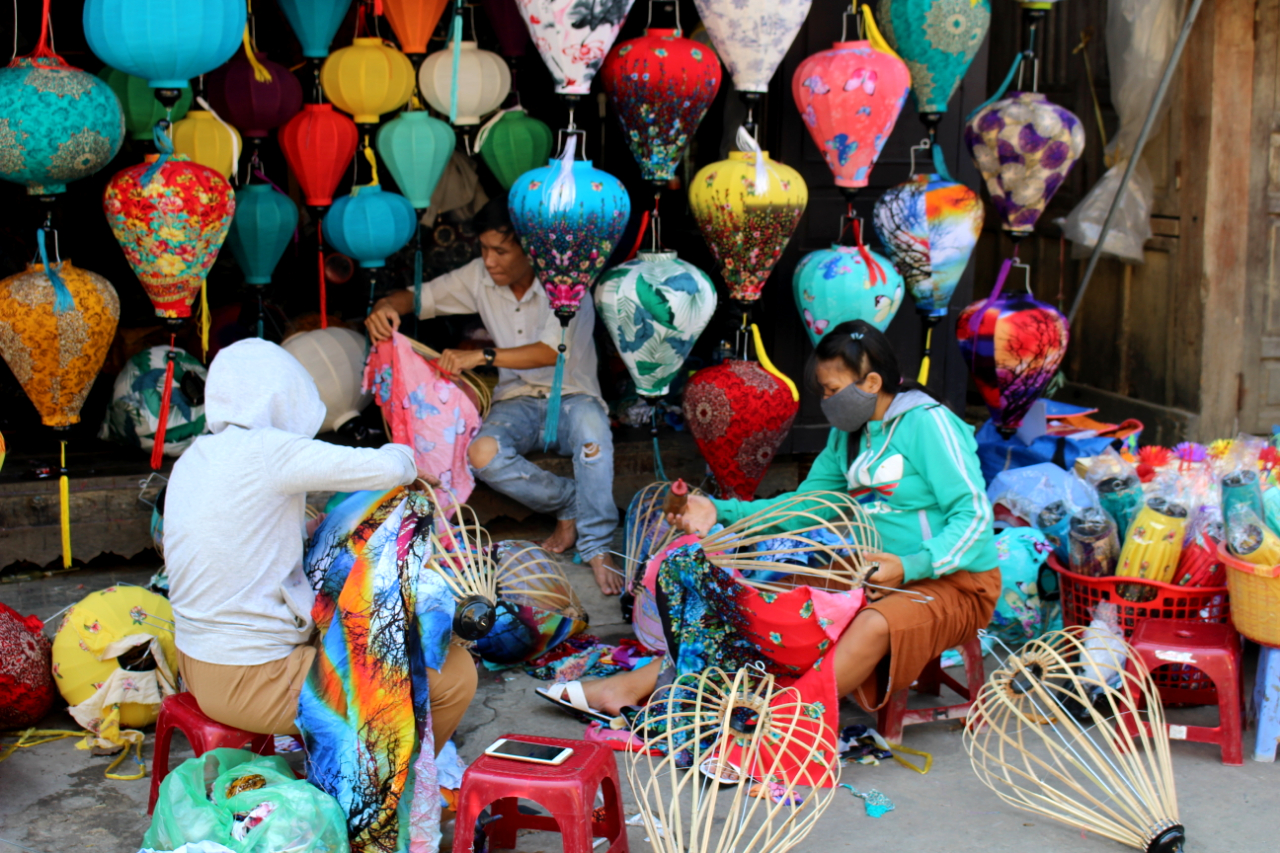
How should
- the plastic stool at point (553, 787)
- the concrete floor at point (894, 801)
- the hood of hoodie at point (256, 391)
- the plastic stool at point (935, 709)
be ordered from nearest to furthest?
the plastic stool at point (553, 787), the hood of hoodie at point (256, 391), the concrete floor at point (894, 801), the plastic stool at point (935, 709)

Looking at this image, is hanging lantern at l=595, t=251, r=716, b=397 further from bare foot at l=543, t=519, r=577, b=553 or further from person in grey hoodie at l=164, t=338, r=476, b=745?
person in grey hoodie at l=164, t=338, r=476, b=745

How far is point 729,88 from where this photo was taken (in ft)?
14.6

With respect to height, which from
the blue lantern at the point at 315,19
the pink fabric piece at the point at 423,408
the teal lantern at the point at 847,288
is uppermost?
the blue lantern at the point at 315,19

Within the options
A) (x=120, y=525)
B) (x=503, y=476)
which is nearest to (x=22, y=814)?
(x=120, y=525)

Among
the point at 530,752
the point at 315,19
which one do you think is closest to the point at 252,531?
the point at 530,752

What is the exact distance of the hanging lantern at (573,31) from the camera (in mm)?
3342

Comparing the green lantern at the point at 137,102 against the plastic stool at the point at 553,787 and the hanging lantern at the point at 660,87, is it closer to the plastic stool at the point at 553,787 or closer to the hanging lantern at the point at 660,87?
the hanging lantern at the point at 660,87

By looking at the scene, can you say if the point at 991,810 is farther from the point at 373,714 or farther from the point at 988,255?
the point at 988,255

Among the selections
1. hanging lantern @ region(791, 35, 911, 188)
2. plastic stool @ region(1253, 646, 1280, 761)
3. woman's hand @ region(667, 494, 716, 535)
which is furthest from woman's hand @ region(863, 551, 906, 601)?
hanging lantern @ region(791, 35, 911, 188)

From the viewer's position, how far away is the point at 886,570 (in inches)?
108

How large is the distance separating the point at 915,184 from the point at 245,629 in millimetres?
2426

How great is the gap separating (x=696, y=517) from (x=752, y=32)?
1481 millimetres

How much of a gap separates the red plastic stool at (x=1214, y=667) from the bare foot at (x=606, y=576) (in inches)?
59.8

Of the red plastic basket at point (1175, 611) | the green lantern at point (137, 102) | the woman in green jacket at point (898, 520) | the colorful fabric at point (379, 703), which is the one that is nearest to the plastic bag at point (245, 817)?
the colorful fabric at point (379, 703)
